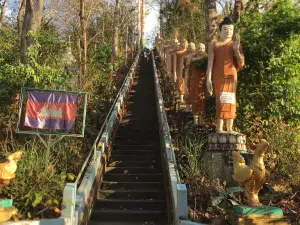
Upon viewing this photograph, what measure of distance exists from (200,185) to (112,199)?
1712 mm

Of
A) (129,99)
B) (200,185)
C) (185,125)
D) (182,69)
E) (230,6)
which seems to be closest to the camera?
(200,185)

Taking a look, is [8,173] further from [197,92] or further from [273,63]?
[273,63]

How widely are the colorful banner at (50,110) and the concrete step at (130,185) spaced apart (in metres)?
1.47

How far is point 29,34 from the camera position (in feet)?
28.1

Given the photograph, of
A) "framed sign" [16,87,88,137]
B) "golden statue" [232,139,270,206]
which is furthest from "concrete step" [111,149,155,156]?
"golden statue" [232,139,270,206]

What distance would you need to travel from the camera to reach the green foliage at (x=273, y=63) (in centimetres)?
832

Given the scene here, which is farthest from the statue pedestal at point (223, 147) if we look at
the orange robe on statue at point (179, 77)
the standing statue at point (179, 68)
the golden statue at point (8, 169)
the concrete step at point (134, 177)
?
the orange robe on statue at point (179, 77)

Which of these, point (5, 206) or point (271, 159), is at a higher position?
point (271, 159)

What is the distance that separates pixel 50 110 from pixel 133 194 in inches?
83.9

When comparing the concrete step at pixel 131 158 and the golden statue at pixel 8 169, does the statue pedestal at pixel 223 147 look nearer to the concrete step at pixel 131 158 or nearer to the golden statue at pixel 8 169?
the concrete step at pixel 131 158

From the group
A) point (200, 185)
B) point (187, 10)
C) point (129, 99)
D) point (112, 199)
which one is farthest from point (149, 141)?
point (187, 10)

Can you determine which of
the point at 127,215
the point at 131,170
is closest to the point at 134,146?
the point at 131,170

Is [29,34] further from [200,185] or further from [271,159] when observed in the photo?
[271,159]

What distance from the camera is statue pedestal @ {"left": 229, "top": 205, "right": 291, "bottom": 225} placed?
517 cm
